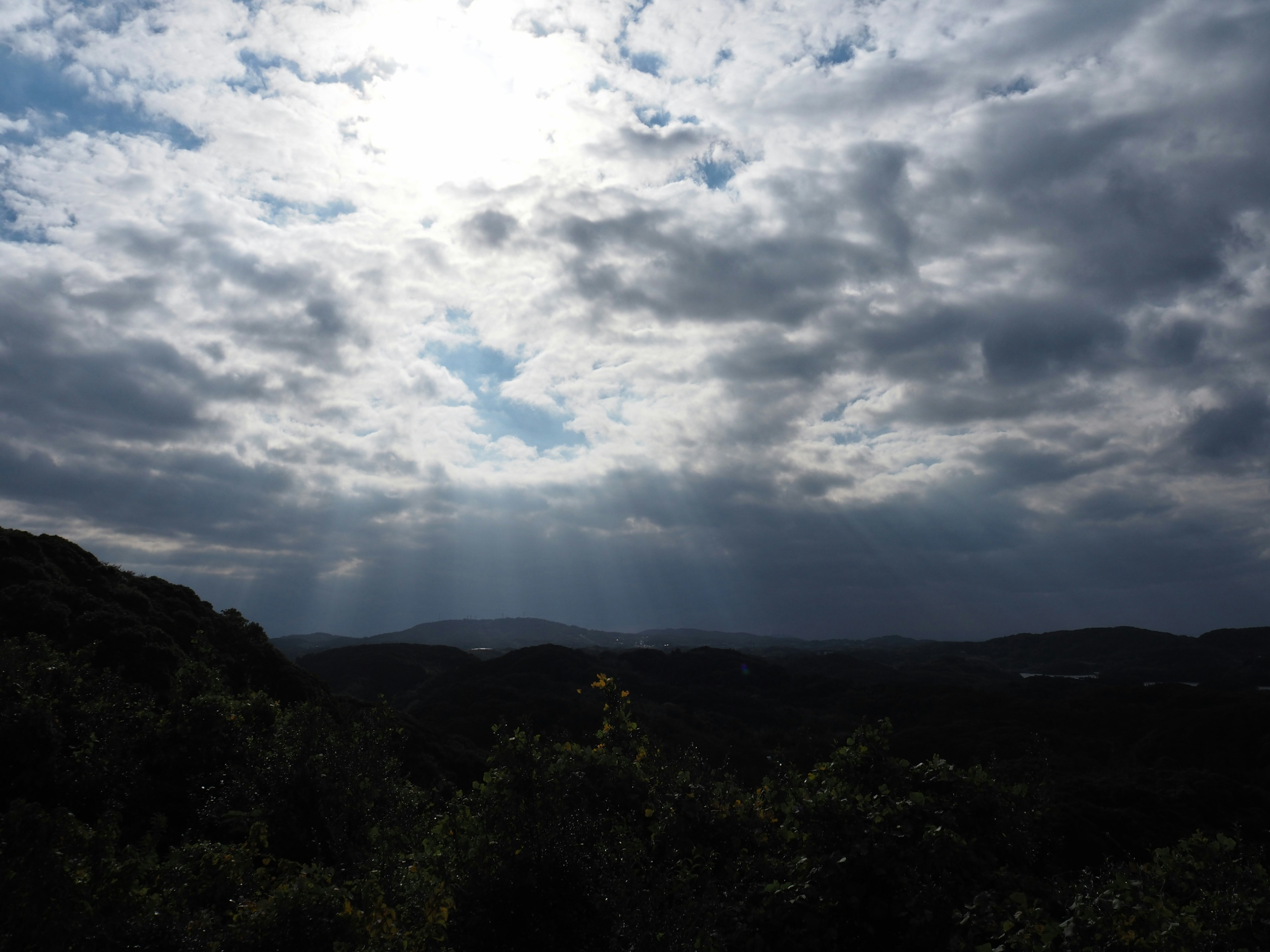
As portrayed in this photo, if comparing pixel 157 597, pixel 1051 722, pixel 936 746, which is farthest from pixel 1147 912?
pixel 1051 722

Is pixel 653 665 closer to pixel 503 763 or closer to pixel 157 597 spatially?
pixel 157 597

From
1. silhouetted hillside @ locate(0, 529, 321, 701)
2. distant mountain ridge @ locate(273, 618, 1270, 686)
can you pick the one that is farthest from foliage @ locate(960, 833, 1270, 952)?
distant mountain ridge @ locate(273, 618, 1270, 686)

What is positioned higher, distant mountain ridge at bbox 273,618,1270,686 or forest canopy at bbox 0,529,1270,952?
forest canopy at bbox 0,529,1270,952

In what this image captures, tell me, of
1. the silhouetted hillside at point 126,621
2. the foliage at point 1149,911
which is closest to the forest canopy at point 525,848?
the foliage at point 1149,911

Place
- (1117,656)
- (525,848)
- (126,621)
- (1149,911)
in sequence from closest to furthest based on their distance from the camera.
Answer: (1149,911) → (525,848) → (126,621) → (1117,656)

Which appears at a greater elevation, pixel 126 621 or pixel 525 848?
pixel 126 621

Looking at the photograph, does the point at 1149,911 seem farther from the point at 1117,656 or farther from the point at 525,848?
the point at 1117,656

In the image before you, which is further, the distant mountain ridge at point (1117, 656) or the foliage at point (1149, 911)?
the distant mountain ridge at point (1117, 656)

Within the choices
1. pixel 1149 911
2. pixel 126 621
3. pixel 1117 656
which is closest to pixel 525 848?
pixel 1149 911

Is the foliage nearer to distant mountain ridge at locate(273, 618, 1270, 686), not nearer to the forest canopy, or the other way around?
the forest canopy

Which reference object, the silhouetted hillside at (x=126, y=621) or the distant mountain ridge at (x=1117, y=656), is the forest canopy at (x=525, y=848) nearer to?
the silhouetted hillside at (x=126, y=621)

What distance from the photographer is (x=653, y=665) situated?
121 metres

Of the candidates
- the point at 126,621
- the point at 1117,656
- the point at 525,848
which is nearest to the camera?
the point at 525,848

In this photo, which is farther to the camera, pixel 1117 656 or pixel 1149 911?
pixel 1117 656
